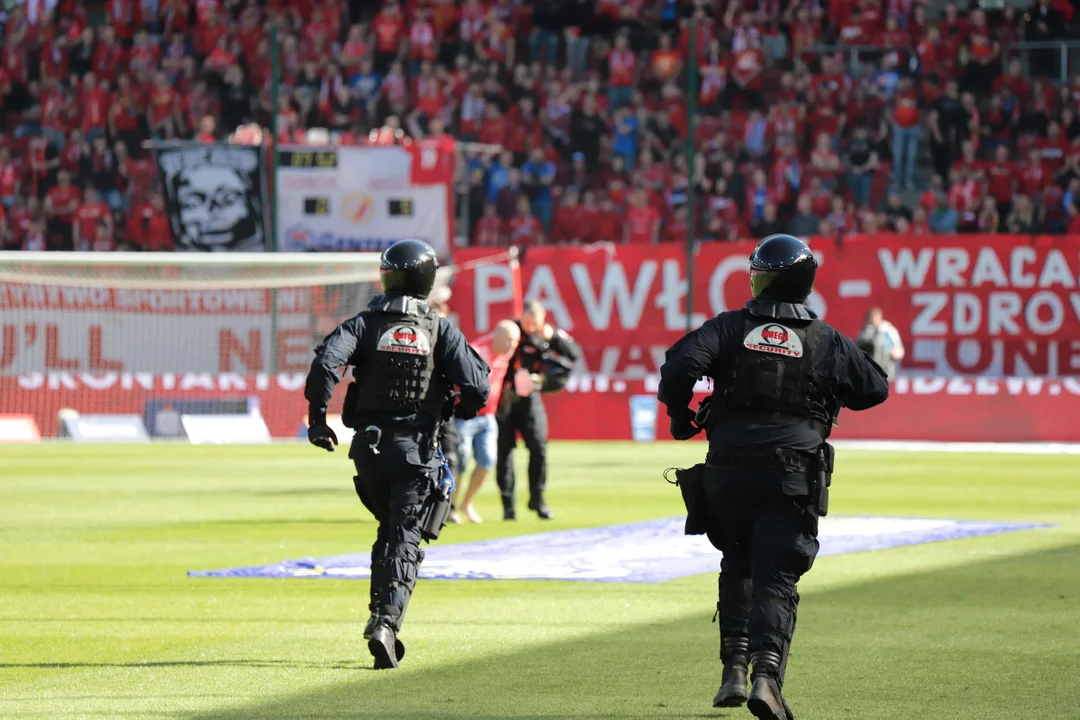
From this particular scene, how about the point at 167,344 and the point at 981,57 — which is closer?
the point at 167,344

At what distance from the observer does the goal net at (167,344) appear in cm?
2944

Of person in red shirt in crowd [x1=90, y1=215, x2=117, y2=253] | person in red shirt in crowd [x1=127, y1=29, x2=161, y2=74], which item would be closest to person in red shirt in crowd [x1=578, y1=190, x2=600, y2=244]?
person in red shirt in crowd [x1=90, y1=215, x2=117, y2=253]

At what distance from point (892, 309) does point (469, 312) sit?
6.72 m

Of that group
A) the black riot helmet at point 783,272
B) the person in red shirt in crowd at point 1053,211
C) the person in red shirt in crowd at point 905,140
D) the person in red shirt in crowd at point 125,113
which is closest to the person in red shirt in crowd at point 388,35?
the person in red shirt in crowd at point 125,113

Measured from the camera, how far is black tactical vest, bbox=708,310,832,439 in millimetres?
7418

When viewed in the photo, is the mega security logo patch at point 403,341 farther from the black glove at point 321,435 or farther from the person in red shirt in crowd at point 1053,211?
the person in red shirt in crowd at point 1053,211

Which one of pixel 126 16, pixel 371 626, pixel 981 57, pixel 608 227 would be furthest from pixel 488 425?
pixel 126 16

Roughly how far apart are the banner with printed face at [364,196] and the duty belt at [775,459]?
2394cm

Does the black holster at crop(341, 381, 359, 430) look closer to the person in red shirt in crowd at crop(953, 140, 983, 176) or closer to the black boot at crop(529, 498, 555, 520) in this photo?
the black boot at crop(529, 498, 555, 520)

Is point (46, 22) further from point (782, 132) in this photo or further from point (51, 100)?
point (782, 132)

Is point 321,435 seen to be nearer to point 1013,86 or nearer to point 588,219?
point 588,219

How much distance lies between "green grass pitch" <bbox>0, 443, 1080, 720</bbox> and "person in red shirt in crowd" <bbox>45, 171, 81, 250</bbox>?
15924mm

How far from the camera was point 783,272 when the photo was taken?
7520 millimetres

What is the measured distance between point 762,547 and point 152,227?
86.6 ft
